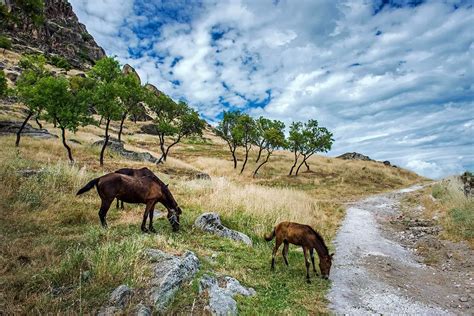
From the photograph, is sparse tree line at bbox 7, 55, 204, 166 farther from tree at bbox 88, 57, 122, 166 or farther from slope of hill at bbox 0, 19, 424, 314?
slope of hill at bbox 0, 19, 424, 314

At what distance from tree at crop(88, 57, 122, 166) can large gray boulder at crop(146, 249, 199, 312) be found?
2424 centimetres

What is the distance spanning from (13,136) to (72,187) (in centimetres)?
2544

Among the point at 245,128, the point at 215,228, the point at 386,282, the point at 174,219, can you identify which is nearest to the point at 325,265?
the point at 386,282

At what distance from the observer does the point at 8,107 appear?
4972 centimetres

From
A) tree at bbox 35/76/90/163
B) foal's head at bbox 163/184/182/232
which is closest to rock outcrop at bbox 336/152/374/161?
tree at bbox 35/76/90/163

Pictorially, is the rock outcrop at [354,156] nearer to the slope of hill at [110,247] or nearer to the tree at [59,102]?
the slope of hill at [110,247]

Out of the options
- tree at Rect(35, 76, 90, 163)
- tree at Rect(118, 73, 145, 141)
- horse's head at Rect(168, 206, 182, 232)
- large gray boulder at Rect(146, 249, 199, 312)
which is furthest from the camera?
tree at Rect(118, 73, 145, 141)

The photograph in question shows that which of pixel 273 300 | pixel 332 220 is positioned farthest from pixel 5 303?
pixel 332 220

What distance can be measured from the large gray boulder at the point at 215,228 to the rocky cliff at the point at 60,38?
395ft

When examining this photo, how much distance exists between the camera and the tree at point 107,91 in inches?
1178

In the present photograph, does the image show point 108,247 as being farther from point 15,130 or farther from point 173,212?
point 15,130

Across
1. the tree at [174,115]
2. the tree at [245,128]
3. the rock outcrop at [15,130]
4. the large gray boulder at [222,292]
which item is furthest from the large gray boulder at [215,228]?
the tree at [245,128]

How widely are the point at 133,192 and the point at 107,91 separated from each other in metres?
24.3

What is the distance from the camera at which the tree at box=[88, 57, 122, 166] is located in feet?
98.2
